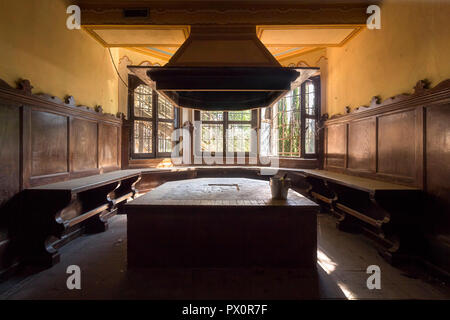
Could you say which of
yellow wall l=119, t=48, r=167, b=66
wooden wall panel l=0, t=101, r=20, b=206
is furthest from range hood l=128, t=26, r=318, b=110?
yellow wall l=119, t=48, r=167, b=66

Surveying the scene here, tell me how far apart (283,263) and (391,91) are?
98.9 inches

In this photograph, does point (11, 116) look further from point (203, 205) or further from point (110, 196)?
point (203, 205)

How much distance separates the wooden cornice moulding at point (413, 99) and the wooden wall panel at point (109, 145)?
166 inches

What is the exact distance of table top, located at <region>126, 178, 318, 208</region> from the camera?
6.19 ft

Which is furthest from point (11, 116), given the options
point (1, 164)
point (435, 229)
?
point (435, 229)

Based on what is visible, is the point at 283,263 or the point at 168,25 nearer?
the point at 283,263

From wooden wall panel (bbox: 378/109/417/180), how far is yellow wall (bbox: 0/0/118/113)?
4225 mm

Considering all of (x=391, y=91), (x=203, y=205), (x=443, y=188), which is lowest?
(x=203, y=205)

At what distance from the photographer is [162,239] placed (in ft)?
6.34

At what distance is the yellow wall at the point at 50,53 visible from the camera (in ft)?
6.66

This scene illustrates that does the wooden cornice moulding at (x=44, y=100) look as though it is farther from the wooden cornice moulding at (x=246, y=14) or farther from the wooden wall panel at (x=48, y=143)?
the wooden cornice moulding at (x=246, y=14)

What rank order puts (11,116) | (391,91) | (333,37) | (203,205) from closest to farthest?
Result: (203,205) < (11,116) < (391,91) < (333,37)

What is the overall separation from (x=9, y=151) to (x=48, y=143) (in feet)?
1.56
